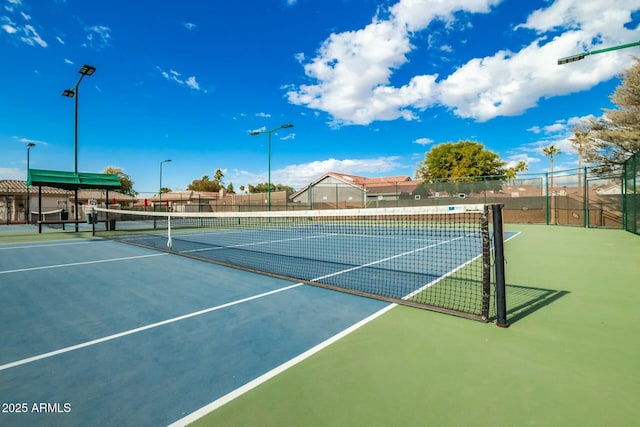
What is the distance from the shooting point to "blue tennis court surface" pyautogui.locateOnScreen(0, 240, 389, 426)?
7.04ft

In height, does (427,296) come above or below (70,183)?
below

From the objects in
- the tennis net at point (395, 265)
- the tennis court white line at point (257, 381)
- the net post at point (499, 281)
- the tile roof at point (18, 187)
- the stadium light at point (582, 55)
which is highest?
the stadium light at point (582, 55)

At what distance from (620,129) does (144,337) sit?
30236mm

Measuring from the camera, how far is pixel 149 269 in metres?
6.55

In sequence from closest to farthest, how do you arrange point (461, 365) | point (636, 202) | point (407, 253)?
point (461, 365) < point (407, 253) < point (636, 202)

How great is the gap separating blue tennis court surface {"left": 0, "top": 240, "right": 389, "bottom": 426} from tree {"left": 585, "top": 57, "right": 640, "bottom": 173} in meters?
24.2

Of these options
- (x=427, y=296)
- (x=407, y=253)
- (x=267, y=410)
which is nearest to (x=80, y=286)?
(x=267, y=410)

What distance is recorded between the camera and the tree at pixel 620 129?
19797 mm

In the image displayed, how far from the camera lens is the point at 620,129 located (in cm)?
2100

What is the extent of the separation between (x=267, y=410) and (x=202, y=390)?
0.58m

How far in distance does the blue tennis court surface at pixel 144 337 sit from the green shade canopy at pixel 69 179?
11628 mm

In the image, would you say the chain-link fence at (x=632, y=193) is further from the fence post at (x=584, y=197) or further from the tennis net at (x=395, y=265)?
the tennis net at (x=395, y=265)

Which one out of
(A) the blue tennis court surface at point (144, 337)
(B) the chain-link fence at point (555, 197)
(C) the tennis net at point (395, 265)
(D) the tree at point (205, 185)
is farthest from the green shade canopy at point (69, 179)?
(D) the tree at point (205, 185)

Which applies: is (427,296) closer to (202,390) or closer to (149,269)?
(202,390)
